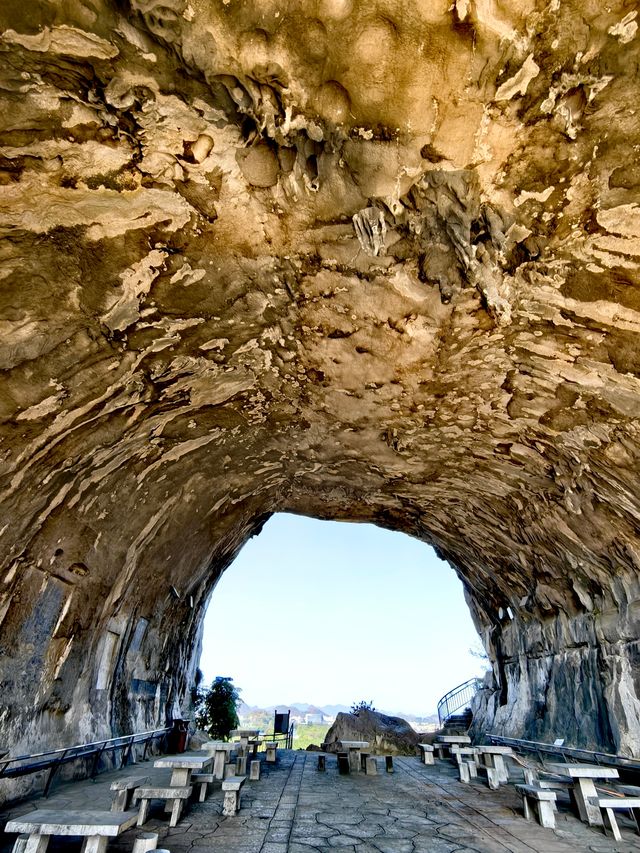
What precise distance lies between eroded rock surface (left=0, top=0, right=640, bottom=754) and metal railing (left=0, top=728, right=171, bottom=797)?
0.80 feet

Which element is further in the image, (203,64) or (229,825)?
(229,825)

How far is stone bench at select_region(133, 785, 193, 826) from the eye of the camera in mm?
4203

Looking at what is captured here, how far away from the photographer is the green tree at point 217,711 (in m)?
11.9

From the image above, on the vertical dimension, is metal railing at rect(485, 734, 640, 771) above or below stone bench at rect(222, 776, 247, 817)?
above

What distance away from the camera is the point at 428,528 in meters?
9.98

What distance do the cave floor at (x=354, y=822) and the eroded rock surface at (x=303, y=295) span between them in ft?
5.80

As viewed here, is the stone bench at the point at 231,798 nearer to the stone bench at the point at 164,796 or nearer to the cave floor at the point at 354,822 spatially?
the cave floor at the point at 354,822

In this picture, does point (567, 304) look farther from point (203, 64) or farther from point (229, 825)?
point (229, 825)

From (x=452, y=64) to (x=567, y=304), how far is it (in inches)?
85.5

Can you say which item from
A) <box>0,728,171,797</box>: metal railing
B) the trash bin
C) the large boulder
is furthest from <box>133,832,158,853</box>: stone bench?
the large boulder

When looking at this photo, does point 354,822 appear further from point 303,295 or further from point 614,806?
point 303,295

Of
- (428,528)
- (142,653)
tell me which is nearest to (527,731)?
(428,528)

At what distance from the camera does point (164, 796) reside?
4211 millimetres

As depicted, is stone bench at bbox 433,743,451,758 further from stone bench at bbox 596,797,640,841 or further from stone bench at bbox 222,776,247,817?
stone bench at bbox 222,776,247,817
